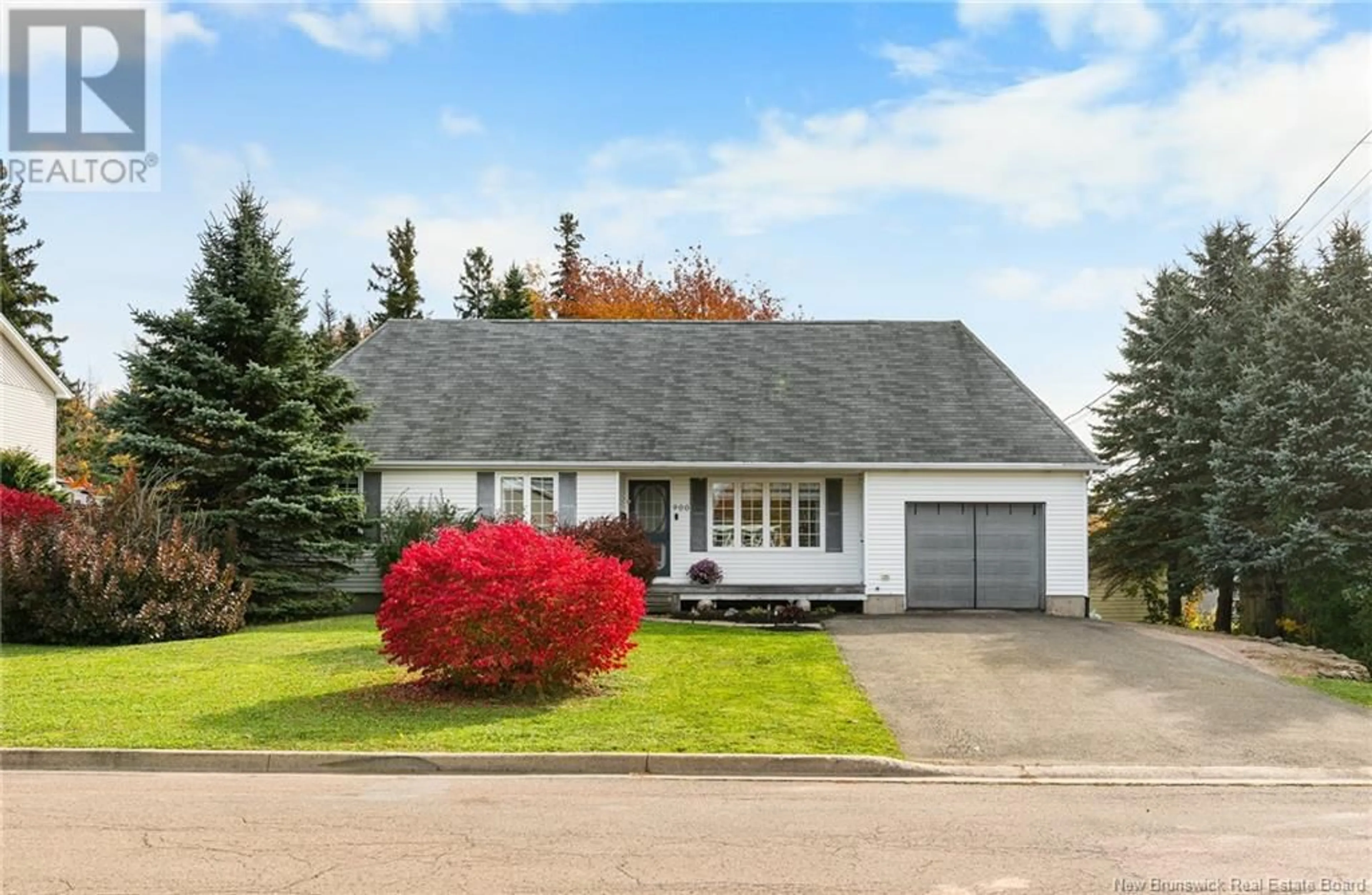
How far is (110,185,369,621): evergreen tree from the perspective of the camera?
20.3m

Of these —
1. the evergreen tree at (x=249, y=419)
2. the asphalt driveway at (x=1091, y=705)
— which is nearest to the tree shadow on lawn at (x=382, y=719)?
the asphalt driveway at (x=1091, y=705)

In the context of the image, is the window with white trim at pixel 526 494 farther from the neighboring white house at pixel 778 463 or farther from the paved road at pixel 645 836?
the paved road at pixel 645 836

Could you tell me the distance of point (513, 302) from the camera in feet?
164

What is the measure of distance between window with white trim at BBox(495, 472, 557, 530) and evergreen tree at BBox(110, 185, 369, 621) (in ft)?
9.78

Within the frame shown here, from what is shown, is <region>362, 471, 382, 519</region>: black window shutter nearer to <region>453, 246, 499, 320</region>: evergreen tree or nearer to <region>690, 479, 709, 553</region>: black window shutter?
<region>690, 479, 709, 553</region>: black window shutter

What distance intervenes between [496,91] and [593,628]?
27.4 feet

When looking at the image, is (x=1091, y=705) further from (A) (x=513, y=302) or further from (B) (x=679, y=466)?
(A) (x=513, y=302)

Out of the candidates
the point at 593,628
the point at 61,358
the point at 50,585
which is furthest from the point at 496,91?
the point at 61,358

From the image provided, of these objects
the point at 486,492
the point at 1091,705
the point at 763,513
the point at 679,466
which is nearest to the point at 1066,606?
the point at 763,513

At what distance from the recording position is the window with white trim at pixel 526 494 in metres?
23.4

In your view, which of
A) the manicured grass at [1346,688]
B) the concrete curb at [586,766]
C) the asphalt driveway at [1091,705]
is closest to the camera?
the concrete curb at [586,766]

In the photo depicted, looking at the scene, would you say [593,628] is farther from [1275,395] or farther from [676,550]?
[1275,395]

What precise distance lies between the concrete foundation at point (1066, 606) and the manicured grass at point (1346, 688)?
25.1ft

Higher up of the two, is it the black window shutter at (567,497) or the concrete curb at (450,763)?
→ the black window shutter at (567,497)
